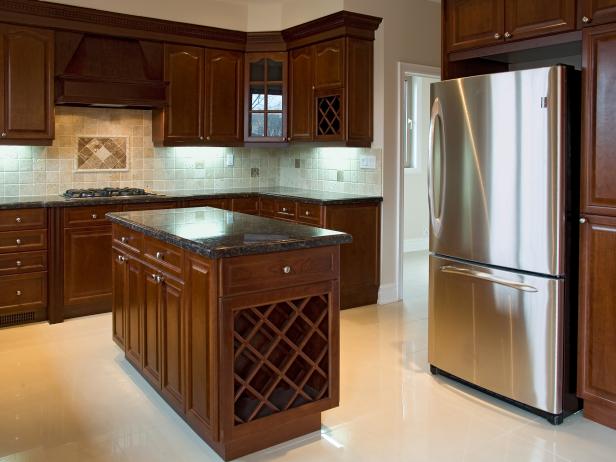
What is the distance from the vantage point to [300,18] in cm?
558

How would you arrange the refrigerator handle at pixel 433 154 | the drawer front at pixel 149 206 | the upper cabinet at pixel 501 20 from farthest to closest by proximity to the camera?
the drawer front at pixel 149 206 → the refrigerator handle at pixel 433 154 → the upper cabinet at pixel 501 20

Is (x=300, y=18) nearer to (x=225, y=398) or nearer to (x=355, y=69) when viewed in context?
(x=355, y=69)

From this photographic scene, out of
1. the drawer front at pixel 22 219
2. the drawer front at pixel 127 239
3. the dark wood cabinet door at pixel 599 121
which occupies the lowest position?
the drawer front at pixel 127 239

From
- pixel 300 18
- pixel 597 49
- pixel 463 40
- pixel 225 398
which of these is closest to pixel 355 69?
pixel 300 18

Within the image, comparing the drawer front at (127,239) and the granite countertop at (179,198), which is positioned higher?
the granite countertop at (179,198)

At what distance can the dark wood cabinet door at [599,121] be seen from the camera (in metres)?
2.78

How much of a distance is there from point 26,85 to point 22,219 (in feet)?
3.43

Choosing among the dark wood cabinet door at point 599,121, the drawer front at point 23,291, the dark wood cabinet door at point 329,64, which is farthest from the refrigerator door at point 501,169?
the drawer front at point 23,291

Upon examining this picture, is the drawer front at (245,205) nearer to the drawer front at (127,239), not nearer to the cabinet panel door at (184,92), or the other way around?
the cabinet panel door at (184,92)

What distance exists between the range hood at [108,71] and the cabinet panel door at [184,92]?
9 cm

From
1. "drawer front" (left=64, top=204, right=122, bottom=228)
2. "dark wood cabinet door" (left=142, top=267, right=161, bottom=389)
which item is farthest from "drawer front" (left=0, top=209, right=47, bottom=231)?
"dark wood cabinet door" (left=142, top=267, right=161, bottom=389)

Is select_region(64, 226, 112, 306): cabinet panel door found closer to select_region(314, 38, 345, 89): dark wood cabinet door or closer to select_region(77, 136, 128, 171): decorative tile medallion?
select_region(77, 136, 128, 171): decorative tile medallion

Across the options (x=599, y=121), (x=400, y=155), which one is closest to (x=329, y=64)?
(x=400, y=155)

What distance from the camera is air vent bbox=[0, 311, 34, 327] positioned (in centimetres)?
465
